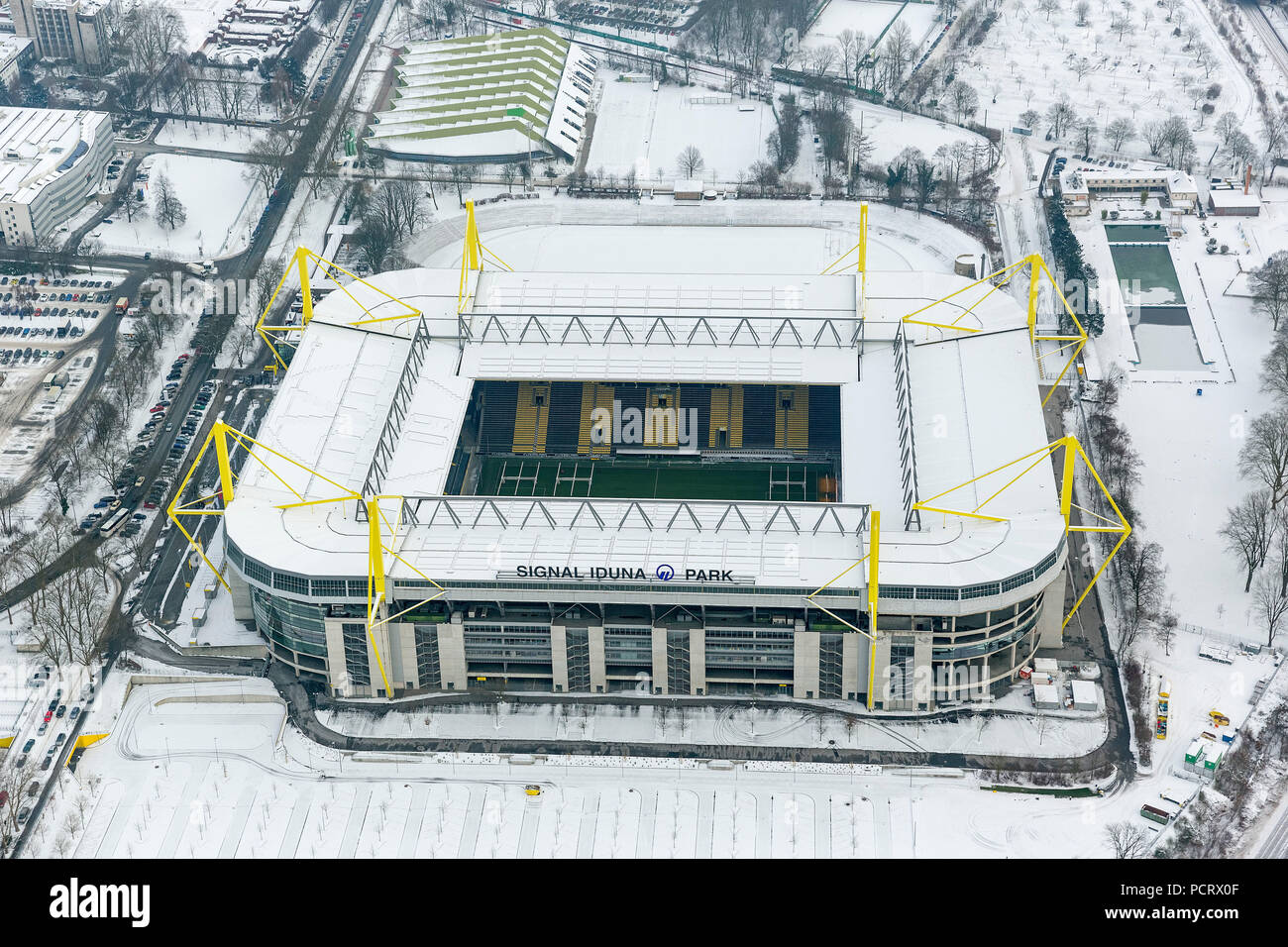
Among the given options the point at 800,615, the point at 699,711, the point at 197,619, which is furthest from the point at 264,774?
the point at 800,615

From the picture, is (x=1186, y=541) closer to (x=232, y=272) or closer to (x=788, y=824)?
(x=788, y=824)

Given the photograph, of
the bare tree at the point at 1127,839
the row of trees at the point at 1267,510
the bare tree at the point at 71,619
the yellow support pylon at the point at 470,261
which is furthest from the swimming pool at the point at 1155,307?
the bare tree at the point at 71,619

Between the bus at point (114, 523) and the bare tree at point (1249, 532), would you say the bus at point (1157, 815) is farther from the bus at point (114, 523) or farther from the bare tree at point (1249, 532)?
the bus at point (114, 523)

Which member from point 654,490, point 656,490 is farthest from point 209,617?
point 656,490

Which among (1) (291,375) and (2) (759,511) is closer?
(2) (759,511)

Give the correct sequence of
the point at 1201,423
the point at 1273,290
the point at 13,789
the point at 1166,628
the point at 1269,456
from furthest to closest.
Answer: the point at 1273,290
the point at 1201,423
the point at 1269,456
the point at 1166,628
the point at 13,789

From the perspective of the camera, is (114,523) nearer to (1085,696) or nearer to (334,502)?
(334,502)
